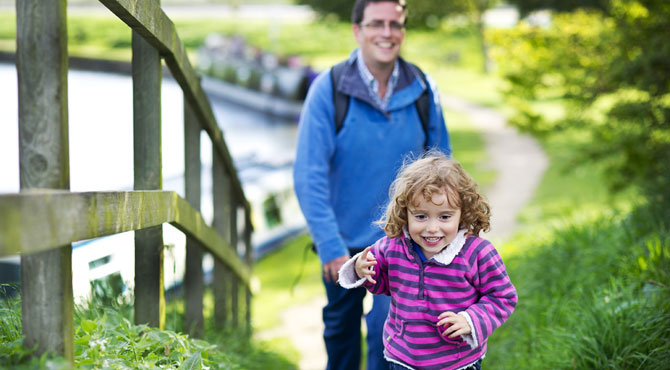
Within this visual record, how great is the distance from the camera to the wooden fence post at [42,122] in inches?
57.9

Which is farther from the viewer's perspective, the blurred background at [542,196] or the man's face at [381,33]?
the blurred background at [542,196]

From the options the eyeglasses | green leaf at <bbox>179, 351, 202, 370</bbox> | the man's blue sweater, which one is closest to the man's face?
the eyeglasses

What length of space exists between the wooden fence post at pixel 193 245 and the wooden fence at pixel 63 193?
0.71 ft

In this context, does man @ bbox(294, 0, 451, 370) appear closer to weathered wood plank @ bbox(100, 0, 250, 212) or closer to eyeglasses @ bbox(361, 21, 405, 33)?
eyeglasses @ bbox(361, 21, 405, 33)

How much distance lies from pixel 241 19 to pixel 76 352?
91.6 ft

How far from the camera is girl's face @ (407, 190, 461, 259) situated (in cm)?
206

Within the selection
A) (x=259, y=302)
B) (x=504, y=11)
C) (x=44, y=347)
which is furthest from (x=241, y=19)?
(x=44, y=347)

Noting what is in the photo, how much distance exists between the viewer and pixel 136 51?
2.42m

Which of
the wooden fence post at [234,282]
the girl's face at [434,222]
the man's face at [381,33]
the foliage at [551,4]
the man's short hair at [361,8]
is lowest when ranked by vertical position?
the wooden fence post at [234,282]

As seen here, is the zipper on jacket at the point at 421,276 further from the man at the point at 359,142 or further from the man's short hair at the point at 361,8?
the man's short hair at the point at 361,8

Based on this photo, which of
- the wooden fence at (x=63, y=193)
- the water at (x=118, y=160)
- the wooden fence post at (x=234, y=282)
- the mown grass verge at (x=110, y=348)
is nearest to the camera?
the wooden fence at (x=63, y=193)

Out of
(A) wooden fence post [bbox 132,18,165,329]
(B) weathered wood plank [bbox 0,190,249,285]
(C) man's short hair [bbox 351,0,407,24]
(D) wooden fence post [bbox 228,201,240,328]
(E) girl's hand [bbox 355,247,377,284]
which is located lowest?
(D) wooden fence post [bbox 228,201,240,328]

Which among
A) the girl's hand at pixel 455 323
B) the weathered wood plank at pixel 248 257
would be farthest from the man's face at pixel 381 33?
the weathered wood plank at pixel 248 257

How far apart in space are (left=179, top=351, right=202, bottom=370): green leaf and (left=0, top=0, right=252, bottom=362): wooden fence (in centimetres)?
42
